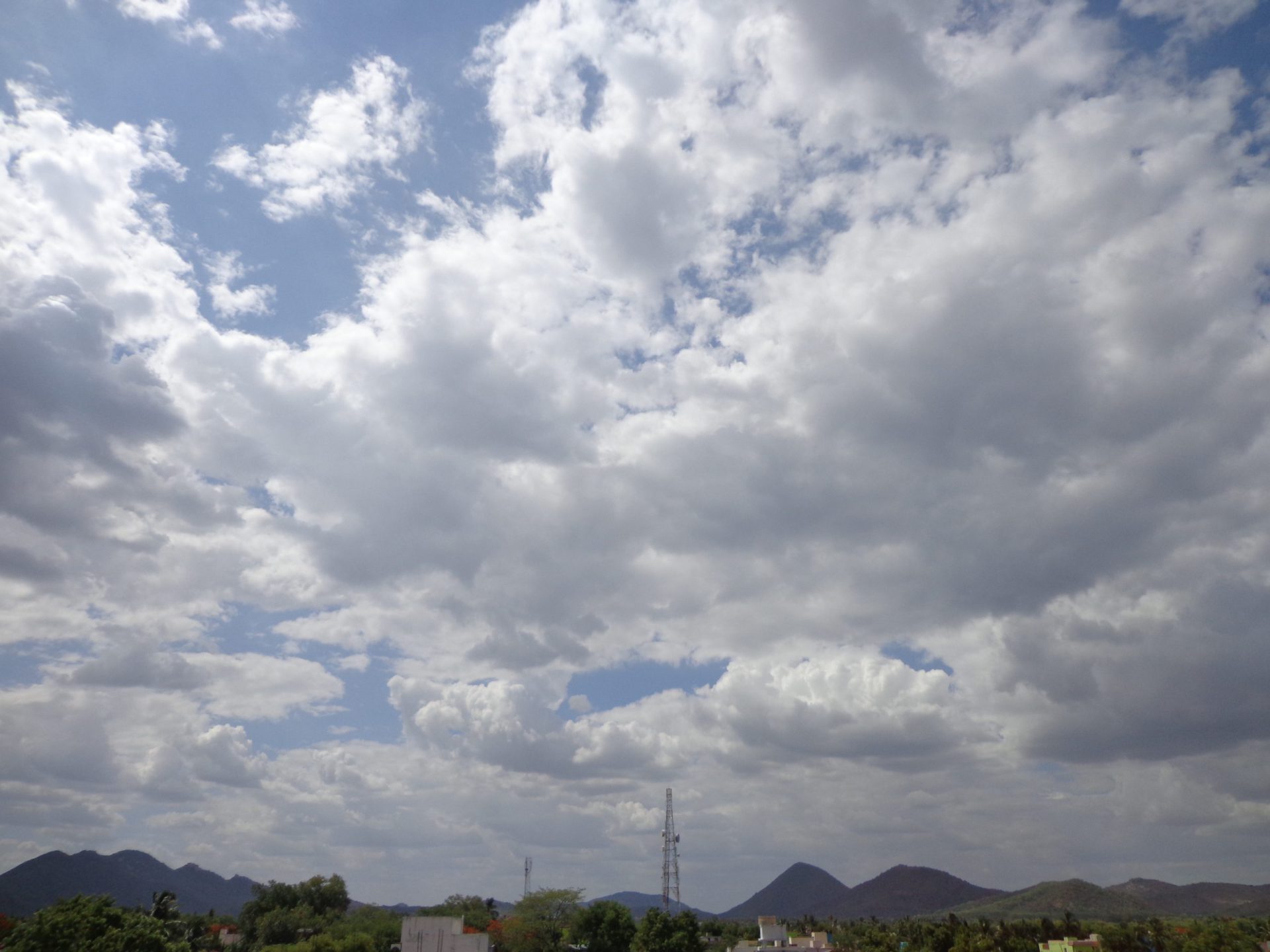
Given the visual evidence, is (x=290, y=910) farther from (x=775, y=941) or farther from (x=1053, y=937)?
(x=1053, y=937)

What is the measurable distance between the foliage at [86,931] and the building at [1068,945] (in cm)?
9625

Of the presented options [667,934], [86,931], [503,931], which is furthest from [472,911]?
[86,931]

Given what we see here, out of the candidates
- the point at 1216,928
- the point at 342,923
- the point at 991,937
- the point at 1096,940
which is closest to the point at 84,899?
the point at 342,923

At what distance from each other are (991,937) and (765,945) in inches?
1354

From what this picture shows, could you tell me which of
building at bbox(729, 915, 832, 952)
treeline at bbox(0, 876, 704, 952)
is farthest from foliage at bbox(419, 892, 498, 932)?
building at bbox(729, 915, 832, 952)

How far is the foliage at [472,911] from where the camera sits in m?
→ 158

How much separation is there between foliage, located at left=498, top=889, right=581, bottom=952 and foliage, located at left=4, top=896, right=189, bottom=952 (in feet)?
241

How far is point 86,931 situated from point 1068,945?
10236cm

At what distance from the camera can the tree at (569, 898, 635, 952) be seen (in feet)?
392

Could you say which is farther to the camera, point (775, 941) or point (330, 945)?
point (775, 941)

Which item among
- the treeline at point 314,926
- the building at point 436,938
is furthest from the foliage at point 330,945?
the building at point 436,938

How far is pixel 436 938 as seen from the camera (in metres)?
88.9

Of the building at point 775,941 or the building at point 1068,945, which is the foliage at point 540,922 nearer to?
the building at point 775,941

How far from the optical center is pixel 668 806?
168 m
